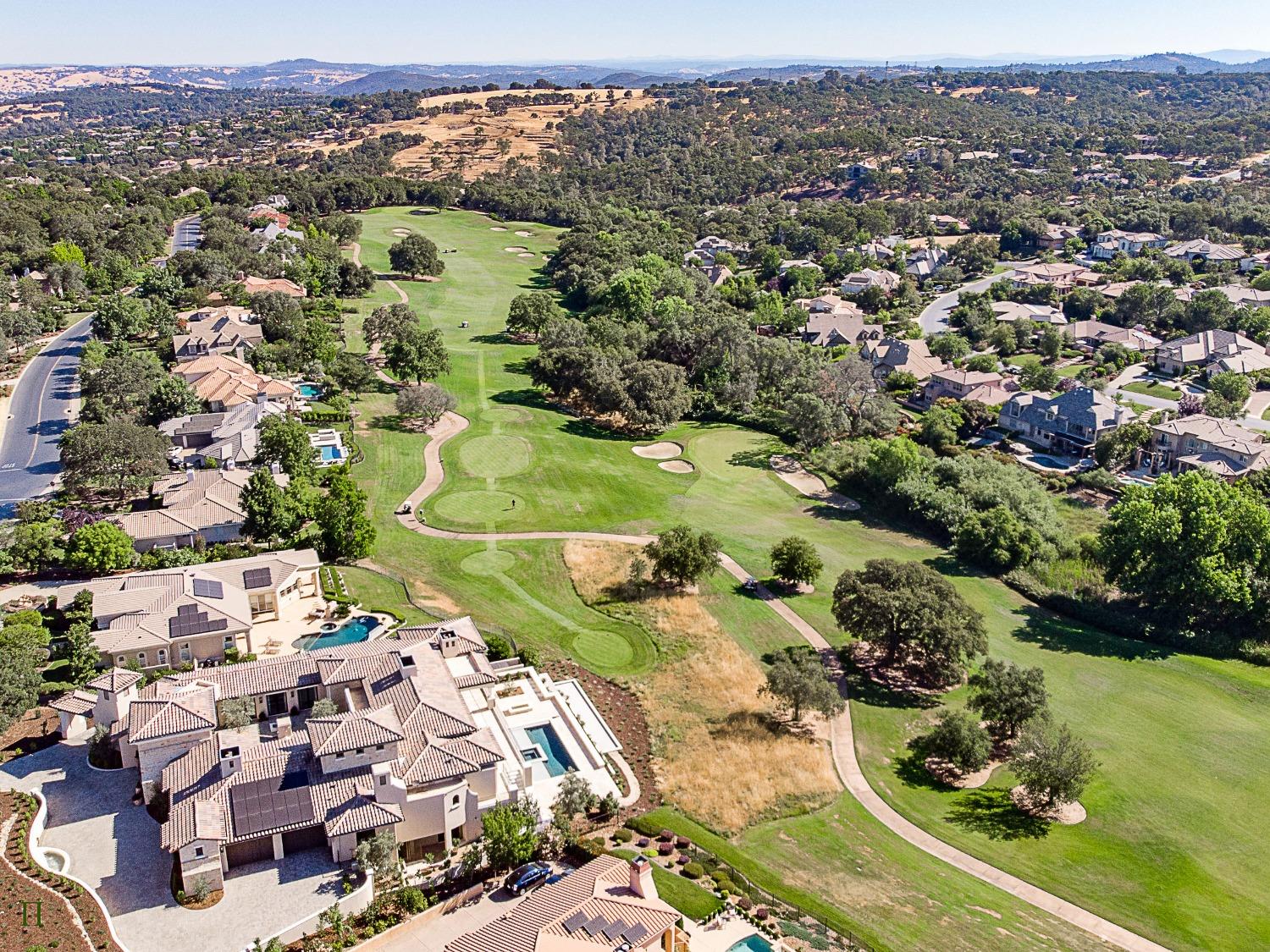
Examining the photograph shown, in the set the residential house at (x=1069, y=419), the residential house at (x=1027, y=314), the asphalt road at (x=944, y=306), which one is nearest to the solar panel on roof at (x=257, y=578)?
the residential house at (x=1069, y=419)

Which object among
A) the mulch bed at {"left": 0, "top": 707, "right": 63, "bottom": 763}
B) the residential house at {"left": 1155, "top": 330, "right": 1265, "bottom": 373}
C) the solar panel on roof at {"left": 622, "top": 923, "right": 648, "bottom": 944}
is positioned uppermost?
the residential house at {"left": 1155, "top": 330, "right": 1265, "bottom": 373}

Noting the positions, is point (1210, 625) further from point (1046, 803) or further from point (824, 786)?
point (824, 786)

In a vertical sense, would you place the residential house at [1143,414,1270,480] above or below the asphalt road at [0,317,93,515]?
below

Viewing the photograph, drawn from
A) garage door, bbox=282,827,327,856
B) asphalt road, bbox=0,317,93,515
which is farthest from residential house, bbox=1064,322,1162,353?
asphalt road, bbox=0,317,93,515

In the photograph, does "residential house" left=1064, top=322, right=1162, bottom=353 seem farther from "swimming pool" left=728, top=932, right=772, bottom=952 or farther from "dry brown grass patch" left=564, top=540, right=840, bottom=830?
"swimming pool" left=728, top=932, right=772, bottom=952

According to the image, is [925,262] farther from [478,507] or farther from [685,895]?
[685,895]

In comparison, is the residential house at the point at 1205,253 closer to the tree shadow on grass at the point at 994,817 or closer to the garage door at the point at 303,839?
the tree shadow on grass at the point at 994,817
